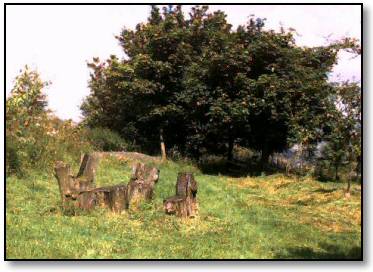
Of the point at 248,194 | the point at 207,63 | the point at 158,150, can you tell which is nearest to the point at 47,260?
the point at 158,150

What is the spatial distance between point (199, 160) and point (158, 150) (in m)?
1.39

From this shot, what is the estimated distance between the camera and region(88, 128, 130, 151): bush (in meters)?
9.09

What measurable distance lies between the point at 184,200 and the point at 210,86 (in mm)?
2959

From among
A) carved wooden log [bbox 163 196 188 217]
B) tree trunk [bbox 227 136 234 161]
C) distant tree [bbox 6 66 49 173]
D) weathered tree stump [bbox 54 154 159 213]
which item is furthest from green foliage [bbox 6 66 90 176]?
tree trunk [bbox 227 136 234 161]

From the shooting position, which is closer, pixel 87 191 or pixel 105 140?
pixel 87 191

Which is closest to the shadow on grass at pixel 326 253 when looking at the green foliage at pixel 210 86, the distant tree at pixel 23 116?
the green foliage at pixel 210 86

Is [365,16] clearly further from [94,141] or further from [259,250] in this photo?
[94,141]

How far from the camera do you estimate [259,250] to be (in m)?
7.73

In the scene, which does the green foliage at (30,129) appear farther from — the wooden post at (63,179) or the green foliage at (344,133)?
the green foliage at (344,133)

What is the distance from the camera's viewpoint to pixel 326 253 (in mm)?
7684

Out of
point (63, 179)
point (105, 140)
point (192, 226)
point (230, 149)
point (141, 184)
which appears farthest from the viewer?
point (230, 149)

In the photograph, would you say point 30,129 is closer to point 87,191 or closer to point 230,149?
point 87,191

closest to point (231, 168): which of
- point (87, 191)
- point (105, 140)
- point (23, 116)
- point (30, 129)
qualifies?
point (105, 140)

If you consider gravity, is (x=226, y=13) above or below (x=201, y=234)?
above
